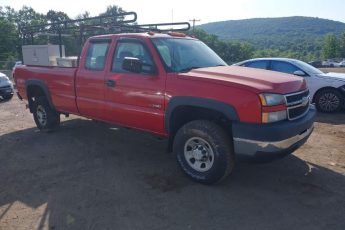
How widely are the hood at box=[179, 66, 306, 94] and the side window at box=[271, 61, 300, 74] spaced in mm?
4805

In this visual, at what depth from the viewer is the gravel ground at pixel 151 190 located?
3682mm

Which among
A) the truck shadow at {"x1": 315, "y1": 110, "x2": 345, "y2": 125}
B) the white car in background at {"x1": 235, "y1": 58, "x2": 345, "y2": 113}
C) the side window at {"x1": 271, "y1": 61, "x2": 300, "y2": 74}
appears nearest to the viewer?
the truck shadow at {"x1": 315, "y1": 110, "x2": 345, "y2": 125}

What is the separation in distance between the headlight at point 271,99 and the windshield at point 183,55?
1.28m

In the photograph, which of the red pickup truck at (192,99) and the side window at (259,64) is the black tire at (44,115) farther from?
the side window at (259,64)

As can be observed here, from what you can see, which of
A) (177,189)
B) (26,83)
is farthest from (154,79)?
(26,83)

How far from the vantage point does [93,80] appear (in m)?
5.73

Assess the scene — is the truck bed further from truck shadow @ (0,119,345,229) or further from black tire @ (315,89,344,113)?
black tire @ (315,89,344,113)

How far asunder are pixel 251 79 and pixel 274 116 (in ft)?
1.83

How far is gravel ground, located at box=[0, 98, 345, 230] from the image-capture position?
3682 millimetres

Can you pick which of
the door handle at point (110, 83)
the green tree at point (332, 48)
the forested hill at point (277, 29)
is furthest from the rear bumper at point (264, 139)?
the forested hill at point (277, 29)

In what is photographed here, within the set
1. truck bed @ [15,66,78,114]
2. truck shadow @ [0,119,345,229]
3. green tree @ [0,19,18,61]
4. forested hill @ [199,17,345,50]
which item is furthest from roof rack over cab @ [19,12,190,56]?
forested hill @ [199,17,345,50]

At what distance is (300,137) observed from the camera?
4359 mm

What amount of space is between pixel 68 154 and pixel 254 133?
3.38 meters

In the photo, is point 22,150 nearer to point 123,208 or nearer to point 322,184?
point 123,208
